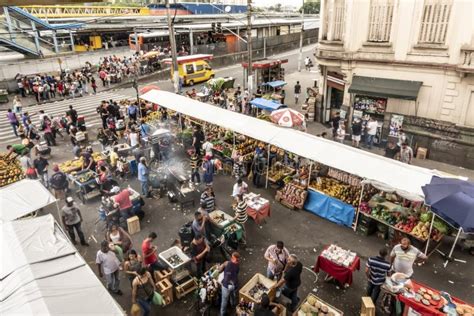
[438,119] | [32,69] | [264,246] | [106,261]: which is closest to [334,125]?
[438,119]

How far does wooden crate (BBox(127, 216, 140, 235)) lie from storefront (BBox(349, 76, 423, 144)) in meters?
14.9

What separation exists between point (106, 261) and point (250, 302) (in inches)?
159

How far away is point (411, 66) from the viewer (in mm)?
18672

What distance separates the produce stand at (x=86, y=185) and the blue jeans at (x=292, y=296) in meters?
9.91

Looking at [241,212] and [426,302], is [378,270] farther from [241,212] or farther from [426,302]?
[241,212]

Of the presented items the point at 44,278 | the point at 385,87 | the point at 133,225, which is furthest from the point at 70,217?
the point at 385,87

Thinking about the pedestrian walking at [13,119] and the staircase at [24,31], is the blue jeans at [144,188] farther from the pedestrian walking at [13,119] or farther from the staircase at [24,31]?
the staircase at [24,31]

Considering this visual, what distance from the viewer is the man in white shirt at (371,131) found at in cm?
2002

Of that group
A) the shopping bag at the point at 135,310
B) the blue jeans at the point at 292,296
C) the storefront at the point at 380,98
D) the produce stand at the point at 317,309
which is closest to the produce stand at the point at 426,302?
the produce stand at the point at 317,309

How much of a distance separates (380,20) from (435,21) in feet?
9.68

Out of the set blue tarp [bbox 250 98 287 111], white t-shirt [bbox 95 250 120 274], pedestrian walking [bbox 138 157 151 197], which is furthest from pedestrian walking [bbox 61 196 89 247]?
blue tarp [bbox 250 98 287 111]

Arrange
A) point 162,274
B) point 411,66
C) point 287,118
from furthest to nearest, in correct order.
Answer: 1. point 411,66
2. point 287,118
3. point 162,274

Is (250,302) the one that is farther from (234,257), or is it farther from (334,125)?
(334,125)

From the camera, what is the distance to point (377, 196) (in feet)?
41.9
